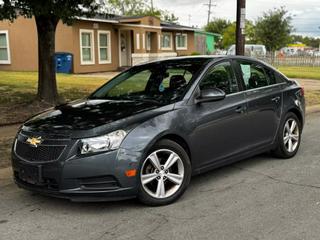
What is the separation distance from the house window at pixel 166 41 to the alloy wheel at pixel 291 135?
1027 inches

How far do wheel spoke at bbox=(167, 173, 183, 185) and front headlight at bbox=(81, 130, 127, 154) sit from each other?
76 centimetres

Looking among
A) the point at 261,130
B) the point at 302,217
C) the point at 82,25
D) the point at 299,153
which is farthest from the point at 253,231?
the point at 82,25

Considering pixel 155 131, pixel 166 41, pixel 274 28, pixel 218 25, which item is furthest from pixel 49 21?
pixel 218 25

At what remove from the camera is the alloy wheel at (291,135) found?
22.2 feet

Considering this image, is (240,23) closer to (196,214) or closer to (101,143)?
(196,214)

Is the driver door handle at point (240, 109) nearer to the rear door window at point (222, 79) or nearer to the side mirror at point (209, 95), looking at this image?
the rear door window at point (222, 79)

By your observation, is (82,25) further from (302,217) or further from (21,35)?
(302,217)

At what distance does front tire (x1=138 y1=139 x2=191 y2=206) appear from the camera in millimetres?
4676

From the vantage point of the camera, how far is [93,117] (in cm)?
480

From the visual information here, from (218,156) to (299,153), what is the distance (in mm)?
2360

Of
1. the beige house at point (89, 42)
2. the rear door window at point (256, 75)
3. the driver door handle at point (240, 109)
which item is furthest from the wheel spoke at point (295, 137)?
the beige house at point (89, 42)

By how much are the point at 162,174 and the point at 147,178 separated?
0.21m

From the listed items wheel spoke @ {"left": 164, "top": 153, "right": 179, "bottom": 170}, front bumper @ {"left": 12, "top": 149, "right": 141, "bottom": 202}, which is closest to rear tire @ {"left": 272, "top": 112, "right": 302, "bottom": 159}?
wheel spoke @ {"left": 164, "top": 153, "right": 179, "bottom": 170}

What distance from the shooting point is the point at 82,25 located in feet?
79.7
